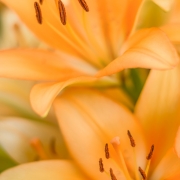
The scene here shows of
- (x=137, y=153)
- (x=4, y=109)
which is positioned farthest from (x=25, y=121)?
(x=137, y=153)

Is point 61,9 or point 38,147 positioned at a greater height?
point 61,9

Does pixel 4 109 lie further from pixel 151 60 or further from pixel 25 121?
pixel 151 60

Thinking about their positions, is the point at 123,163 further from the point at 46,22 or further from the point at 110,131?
the point at 46,22

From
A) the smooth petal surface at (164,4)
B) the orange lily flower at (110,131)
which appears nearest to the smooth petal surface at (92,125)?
the orange lily flower at (110,131)

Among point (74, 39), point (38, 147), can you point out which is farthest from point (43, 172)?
point (74, 39)

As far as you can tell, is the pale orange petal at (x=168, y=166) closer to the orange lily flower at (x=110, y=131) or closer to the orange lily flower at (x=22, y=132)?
the orange lily flower at (x=110, y=131)

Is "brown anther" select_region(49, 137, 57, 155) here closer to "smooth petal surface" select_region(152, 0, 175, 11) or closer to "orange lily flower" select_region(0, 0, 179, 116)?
"orange lily flower" select_region(0, 0, 179, 116)

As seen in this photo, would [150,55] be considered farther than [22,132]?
No
